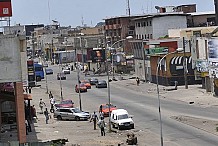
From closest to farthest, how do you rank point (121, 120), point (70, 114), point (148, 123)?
point (121, 120), point (148, 123), point (70, 114)

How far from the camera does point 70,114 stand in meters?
56.8

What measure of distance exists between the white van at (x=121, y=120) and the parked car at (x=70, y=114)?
6203 mm

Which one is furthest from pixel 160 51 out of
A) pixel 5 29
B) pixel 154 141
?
pixel 5 29

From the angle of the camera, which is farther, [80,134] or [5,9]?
[80,134]

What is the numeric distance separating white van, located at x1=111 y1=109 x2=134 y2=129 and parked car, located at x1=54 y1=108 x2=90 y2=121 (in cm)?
620

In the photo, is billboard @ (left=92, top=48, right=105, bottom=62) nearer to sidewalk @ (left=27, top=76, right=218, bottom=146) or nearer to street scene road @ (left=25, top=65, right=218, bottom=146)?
street scene road @ (left=25, top=65, right=218, bottom=146)

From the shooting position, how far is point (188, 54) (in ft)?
278

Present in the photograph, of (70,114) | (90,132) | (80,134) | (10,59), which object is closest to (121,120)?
(90,132)

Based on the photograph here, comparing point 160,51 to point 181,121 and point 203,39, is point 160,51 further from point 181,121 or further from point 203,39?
point 181,121

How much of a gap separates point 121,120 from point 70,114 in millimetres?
8994

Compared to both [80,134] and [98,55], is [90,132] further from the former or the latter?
[98,55]

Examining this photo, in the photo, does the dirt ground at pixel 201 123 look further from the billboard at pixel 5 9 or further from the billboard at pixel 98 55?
the billboard at pixel 98 55

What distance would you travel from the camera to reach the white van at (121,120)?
160ft

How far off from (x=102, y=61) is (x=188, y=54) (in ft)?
154
